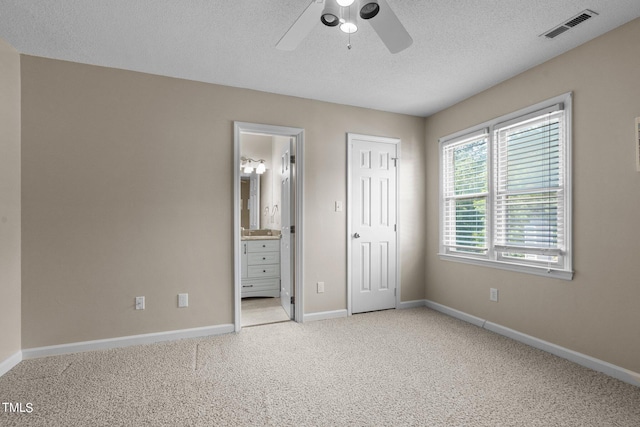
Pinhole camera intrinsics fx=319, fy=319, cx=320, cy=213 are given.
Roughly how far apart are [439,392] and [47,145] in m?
3.63

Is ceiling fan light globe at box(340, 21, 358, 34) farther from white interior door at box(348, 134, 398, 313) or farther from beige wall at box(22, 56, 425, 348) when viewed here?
white interior door at box(348, 134, 398, 313)

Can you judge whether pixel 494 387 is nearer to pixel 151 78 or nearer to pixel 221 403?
pixel 221 403

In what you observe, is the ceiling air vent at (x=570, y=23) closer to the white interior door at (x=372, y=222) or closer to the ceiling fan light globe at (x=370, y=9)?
the ceiling fan light globe at (x=370, y=9)

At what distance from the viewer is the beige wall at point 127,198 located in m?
Result: 2.69

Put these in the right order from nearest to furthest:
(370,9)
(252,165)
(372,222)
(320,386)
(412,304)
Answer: (370,9) → (320,386) → (372,222) → (412,304) → (252,165)

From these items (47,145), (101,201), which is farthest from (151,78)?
(101,201)

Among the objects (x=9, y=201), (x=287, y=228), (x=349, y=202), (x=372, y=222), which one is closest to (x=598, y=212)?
(x=372, y=222)

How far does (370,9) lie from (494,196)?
248cm

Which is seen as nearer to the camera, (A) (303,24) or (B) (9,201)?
(A) (303,24)

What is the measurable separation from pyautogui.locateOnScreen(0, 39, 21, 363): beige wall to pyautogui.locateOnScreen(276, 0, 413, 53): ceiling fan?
227 centimetres

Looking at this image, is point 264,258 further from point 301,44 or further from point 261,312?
point 301,44

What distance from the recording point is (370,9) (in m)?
1.55

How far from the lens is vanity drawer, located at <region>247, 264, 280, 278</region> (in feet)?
15.4

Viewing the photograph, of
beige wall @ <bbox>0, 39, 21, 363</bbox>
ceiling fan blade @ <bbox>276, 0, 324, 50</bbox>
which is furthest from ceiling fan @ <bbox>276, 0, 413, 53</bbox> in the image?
beige wall @ <bbox>0, 39, 21, 363</bbox>
